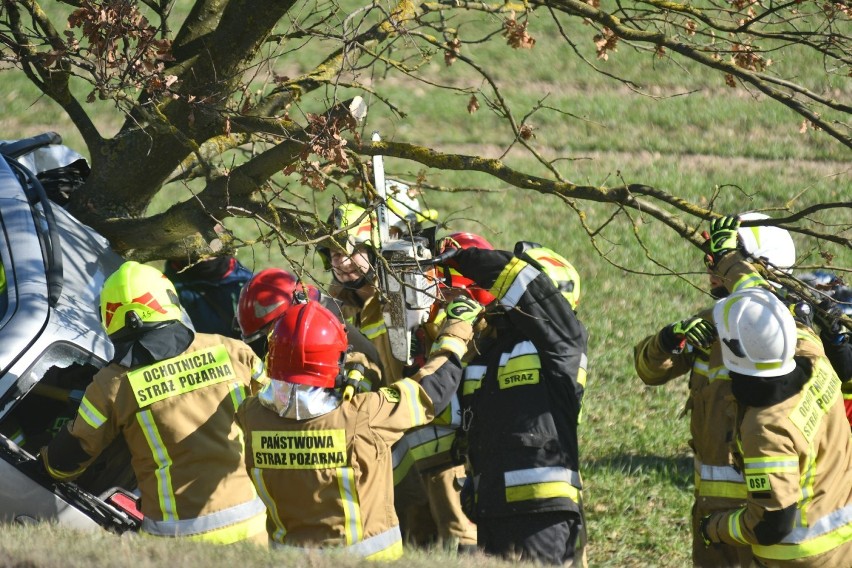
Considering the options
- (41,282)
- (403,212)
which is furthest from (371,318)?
(41,282)

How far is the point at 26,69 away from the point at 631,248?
7.29 m

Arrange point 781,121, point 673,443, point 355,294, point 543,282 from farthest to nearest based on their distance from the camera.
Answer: point 781,121, point 673,443, point 355,294, point 543,282

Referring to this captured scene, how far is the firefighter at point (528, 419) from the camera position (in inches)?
182

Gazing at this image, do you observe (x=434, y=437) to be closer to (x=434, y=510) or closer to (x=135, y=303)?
(x=434, y=510)

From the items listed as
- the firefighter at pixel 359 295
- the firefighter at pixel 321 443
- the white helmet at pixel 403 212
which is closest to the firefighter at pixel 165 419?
the firefighter at pixel 321 443

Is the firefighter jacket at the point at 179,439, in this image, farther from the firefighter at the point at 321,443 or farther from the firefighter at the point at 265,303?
the firefighter at the point at 265,303

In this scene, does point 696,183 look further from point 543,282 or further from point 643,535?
A: point 543,282

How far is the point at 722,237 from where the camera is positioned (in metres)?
4.85

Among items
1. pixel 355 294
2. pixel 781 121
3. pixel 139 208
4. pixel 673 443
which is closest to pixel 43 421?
pixel 139 208

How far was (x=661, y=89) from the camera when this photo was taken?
1675cm

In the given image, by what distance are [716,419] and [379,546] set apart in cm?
170

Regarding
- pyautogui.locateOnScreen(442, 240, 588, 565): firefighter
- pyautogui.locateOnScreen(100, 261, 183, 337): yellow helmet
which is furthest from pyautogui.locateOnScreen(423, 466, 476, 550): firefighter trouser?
pyautogui.locateOnScreen(100, 261, 183, 337): yellow helmet

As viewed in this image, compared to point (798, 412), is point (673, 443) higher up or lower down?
lower down

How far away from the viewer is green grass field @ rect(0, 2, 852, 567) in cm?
603
